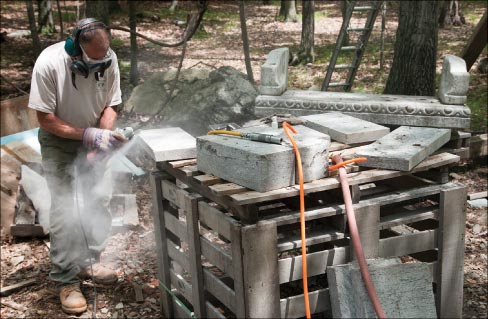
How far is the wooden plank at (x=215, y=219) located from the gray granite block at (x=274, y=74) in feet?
5.25

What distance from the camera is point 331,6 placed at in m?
22.7

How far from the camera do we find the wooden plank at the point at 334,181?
2881mm

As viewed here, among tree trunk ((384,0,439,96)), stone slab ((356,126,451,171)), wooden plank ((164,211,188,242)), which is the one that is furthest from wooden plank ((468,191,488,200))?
wooden plank ((164,211,188,242))

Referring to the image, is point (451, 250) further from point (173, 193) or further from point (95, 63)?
point (95, 63)

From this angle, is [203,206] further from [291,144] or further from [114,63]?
[114,63]

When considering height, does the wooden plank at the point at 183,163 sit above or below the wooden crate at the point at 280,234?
above

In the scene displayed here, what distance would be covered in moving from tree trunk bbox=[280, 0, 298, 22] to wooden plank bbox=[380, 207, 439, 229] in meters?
16.6

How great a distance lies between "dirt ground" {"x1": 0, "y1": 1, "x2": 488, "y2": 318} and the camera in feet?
14.8

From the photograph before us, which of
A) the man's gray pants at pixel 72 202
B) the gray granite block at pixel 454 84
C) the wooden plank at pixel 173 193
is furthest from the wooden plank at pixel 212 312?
the gray granite block at pixel 454 84

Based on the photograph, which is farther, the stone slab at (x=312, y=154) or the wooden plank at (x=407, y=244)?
the wooden plank at (x=407, y=244)

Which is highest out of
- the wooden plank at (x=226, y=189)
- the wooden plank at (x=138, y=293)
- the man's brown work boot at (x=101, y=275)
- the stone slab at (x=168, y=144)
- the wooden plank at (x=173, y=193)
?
the stone slab at (x=168, y=144)

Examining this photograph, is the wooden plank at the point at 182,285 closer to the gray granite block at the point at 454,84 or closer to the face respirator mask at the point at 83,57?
the face respirator mask at the point at 83,57

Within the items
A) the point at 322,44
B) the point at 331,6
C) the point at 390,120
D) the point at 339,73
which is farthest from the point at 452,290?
the point at 331,6

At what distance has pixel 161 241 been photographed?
395cm
